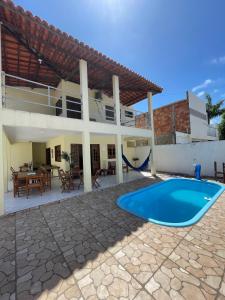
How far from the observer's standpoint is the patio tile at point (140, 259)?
98.7 inches

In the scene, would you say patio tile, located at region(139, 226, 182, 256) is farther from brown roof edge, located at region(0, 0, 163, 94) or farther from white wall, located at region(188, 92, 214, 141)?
white wall, located at region(188, 92, 214, 141)

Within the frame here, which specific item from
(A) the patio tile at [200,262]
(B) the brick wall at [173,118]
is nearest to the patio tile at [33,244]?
(A) the patio tile at [200,262]

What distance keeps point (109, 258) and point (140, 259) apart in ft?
1.96

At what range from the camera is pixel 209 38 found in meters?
9.30

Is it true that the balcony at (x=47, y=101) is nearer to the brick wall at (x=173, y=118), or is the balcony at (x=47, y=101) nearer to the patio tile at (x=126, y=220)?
the brick wall at (x=173, y=118)

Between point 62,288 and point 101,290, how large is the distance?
0.61m

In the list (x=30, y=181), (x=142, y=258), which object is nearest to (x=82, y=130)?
(x=30, y=181)

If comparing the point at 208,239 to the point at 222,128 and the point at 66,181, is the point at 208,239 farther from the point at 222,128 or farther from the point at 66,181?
the point at 222,128

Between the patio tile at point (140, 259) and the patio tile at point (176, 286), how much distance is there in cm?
13

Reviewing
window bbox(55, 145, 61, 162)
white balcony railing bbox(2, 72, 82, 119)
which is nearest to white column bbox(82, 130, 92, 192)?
white balcony railing bbox(2, 72, 82, 119)

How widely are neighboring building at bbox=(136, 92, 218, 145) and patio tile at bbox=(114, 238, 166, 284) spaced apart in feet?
42.0

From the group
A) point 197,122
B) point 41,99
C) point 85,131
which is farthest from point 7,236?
point 197,122

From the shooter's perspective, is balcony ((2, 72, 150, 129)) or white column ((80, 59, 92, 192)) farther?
balcony ((2, 72, 150, 129))

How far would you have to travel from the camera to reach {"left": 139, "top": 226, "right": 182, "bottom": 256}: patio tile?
3150mm
